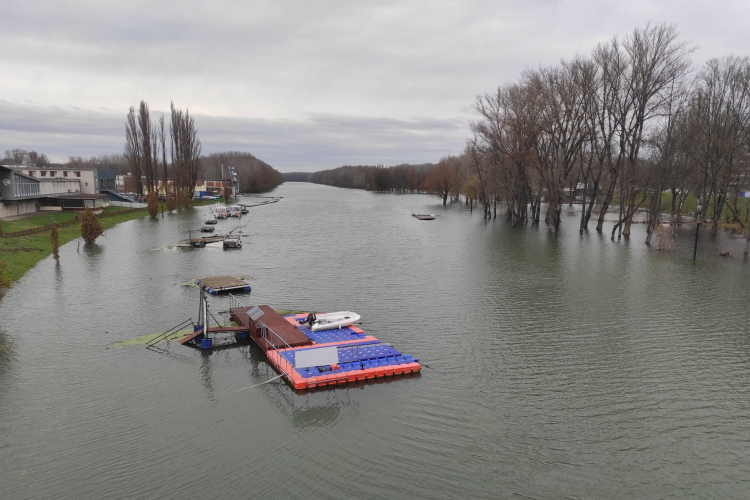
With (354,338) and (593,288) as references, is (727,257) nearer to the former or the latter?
(593,288)

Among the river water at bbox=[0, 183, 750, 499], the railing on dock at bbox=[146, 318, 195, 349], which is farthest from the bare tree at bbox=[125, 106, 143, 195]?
the railing on dock at bbox=[146, 318, 195, 349]

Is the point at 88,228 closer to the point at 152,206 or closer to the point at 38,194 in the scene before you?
the point at 38,194

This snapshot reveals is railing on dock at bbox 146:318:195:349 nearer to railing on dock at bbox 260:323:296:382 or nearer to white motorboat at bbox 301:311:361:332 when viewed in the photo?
railing on dock at bbox 260:323:296:382

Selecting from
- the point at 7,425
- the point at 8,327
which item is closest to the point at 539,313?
the point at 7,425

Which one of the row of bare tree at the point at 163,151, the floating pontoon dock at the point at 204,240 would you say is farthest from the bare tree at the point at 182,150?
the floating pontoon dock at the point at 204,240

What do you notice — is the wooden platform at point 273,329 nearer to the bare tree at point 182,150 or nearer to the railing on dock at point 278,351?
the railing on dock at point 278,351

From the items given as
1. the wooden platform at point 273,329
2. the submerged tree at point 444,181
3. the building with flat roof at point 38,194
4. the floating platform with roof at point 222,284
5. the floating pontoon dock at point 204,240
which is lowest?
the wooden platform at point 273,329
